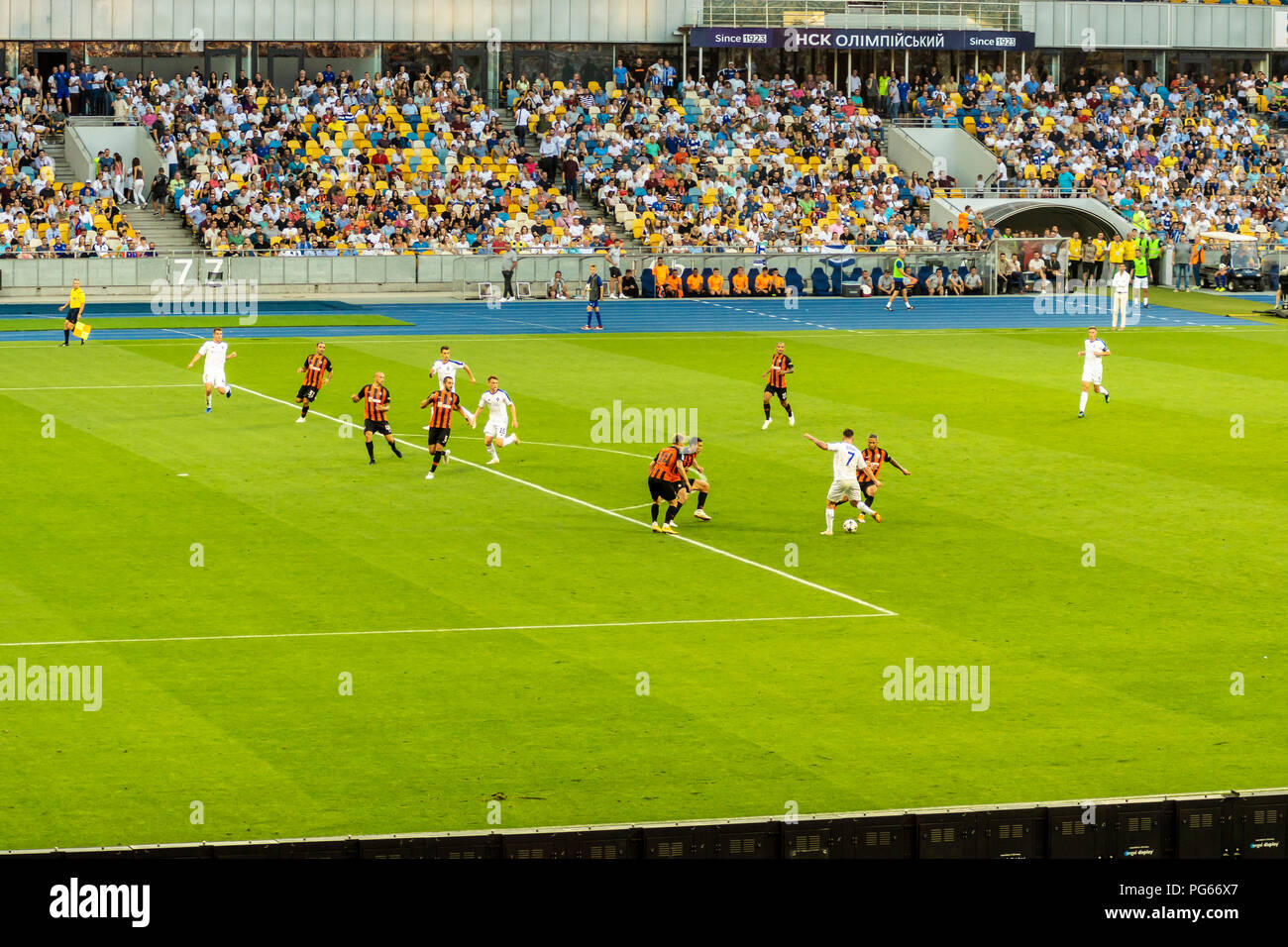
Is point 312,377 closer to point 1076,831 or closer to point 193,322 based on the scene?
point 193,322

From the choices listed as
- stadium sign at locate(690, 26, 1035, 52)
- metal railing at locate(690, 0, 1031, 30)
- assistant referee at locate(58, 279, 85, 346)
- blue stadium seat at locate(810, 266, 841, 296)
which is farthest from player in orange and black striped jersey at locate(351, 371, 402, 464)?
metal railing at locate(690, 0, 1031, 30)

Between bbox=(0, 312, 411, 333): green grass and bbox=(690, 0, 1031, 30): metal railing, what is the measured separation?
27798mm

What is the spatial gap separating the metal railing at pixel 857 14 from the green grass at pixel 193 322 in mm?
27798

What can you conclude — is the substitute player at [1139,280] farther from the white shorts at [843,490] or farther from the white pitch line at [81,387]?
the white shorts at [843,490]

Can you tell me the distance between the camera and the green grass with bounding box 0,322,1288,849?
58.3 ft

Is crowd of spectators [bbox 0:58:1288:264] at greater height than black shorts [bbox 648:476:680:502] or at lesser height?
greater

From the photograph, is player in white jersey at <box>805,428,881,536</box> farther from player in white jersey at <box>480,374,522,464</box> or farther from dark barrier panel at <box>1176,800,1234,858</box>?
dark barrier panel at <box>1176,800,1234,858</box>

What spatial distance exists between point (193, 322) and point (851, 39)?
114ft

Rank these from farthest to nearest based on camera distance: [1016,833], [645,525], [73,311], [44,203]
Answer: [44,203] → [73,311] → [645,525] → [1016,833]

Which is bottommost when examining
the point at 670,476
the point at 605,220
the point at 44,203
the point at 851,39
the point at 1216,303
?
the point at 670,476

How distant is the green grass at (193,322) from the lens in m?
54.3

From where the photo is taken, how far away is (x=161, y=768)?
59.0ft

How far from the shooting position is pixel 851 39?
80.6 metres

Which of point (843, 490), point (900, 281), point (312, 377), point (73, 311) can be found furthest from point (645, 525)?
point (900, 281)
